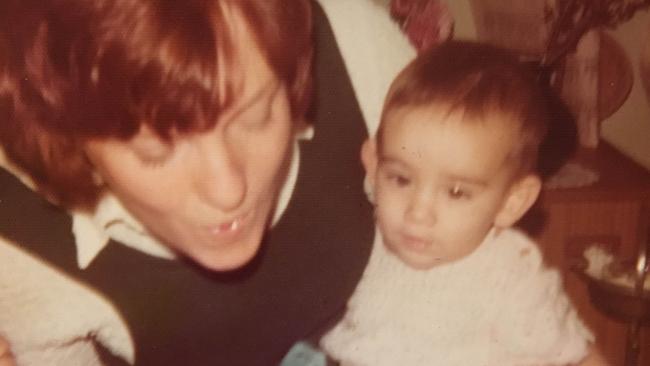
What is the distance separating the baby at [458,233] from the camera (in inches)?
21.4

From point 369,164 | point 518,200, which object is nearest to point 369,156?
point 369,164

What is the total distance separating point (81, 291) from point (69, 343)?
0.04 m

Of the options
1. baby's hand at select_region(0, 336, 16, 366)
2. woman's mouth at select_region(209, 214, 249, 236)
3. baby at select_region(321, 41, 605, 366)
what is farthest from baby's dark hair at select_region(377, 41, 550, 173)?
baby's hand at select_region(0, 336, 16, 366)

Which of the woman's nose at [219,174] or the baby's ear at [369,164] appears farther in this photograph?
the baby's ear at [369,164]

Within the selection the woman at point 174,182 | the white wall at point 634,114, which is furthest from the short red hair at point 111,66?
the white wall at point 634,114

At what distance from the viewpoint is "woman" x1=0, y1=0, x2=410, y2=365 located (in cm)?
45

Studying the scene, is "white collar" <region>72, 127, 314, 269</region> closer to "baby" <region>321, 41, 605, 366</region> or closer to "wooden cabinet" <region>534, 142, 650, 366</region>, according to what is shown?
"baby" <region>321, 41, 605, 366</region>

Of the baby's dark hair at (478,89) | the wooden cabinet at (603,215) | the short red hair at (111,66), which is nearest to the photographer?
the short red hair at (111,66)

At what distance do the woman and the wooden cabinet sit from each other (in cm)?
A: 16

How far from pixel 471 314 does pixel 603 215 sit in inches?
6.2

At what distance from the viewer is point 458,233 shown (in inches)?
23.1

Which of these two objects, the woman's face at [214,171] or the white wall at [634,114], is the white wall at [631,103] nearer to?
the white wall at [634,114]

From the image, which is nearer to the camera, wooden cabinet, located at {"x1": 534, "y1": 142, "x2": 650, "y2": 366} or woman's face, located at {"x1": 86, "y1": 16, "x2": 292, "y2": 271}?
woman's face, located at {"x1": 86, "y1": 16, "x2": 292, "y2": 271}

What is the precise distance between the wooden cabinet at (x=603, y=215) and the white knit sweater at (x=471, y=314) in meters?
0.04
